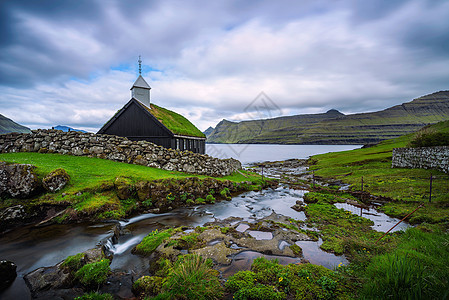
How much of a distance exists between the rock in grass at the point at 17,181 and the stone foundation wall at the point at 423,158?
34.8m

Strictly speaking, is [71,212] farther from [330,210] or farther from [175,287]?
[330,210]

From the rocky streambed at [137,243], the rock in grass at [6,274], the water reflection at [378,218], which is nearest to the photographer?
the rock in grass at [6,274]

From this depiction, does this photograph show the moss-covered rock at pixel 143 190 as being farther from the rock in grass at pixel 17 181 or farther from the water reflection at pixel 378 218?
the water reflection at pixel 378 218

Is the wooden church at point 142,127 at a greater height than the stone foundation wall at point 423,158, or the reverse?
the wooden church at point 142,127

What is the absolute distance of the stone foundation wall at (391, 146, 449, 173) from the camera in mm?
19791

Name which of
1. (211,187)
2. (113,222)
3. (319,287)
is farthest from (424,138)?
(113,222)

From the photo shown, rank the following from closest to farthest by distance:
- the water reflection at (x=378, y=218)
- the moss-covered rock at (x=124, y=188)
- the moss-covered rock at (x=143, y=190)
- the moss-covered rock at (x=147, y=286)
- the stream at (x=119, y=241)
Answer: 1. the moss-covered rock at (x=147, y=286)
2. the stream at (x=119, y=241)
3. the water reflection at (x=378, y=218)
4. the moss-covered rock at (x=124, y=188)
5. the moss-covered rock at (x=143, y=190)

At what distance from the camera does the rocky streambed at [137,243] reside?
6750 mm

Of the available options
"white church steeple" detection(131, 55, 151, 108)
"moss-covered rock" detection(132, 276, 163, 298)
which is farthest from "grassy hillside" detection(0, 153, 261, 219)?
"white church steeple" detection(131, 55, 151, 108)

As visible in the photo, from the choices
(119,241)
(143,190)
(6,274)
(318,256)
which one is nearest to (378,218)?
(318,256)

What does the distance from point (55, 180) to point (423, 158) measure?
36.7 metres

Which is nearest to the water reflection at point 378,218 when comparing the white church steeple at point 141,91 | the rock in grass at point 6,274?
the rock in grass at point 6,274

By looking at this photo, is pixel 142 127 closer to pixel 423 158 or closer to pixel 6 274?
pixel 6 274

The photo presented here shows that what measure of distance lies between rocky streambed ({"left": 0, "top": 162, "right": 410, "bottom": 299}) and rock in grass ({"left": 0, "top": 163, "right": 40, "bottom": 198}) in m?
2.55
